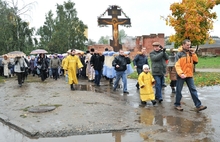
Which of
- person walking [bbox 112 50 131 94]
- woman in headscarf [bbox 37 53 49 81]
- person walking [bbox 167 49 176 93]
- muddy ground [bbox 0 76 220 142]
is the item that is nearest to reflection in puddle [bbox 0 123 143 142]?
muddy ground [bbox 0 76 220 142]

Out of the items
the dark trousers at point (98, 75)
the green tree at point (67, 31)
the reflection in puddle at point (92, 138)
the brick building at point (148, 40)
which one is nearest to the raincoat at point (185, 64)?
the reflection in puddle at point (92, 138)

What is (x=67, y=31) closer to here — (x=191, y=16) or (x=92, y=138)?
(x=191, y=16)

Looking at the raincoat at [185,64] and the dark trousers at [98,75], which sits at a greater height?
the raincoat at [185,64]

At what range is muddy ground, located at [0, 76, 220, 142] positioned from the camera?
5.81m

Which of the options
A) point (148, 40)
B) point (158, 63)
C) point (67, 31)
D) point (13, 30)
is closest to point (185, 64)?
point (158, 63)

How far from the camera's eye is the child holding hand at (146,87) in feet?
28.0

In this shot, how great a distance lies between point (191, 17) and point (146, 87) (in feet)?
34.0

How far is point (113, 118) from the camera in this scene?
6.95 m

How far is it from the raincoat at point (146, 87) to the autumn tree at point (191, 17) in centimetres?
995

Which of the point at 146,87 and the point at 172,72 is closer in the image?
the point at 146,87

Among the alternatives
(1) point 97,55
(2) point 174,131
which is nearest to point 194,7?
(1) point 97,55

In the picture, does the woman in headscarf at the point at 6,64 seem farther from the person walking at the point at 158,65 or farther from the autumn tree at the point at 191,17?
the person walking at the point at 158,65

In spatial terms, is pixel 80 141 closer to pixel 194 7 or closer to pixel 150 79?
pixel 150 79

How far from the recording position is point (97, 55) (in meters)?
13.5
